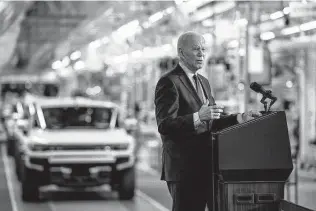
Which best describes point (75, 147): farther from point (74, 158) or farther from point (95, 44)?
point (95, 44)

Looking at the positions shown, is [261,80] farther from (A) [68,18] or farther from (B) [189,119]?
(A) [68,18]

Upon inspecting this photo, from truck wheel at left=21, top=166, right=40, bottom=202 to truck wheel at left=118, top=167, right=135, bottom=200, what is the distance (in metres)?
1.41

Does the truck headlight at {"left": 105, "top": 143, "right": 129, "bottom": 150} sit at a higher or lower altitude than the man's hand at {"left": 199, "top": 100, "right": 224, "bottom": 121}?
lower

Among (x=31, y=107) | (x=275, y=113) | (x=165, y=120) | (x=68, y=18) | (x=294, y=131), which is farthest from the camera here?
(x=68, y=18)

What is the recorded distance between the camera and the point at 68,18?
3297cm

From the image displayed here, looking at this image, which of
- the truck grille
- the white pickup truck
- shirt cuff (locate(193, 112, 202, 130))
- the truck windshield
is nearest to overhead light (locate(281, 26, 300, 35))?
the truck windshield

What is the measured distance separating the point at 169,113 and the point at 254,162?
688 millimetres

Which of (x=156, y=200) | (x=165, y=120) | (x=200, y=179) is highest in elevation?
(x=165, y=120)

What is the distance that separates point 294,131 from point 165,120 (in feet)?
80.5

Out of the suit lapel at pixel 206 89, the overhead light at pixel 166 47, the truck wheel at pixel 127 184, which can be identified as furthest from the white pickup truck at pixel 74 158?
the overhead light at pixel 166 47

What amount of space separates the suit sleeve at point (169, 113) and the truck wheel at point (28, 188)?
9566 mm

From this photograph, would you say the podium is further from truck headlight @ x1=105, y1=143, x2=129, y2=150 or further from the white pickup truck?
truck headlight @ x1=105, y1=143, x2=129, y2=150

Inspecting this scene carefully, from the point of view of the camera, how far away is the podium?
5195 mm

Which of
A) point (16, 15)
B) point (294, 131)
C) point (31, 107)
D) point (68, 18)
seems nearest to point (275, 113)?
point (31, 107)
